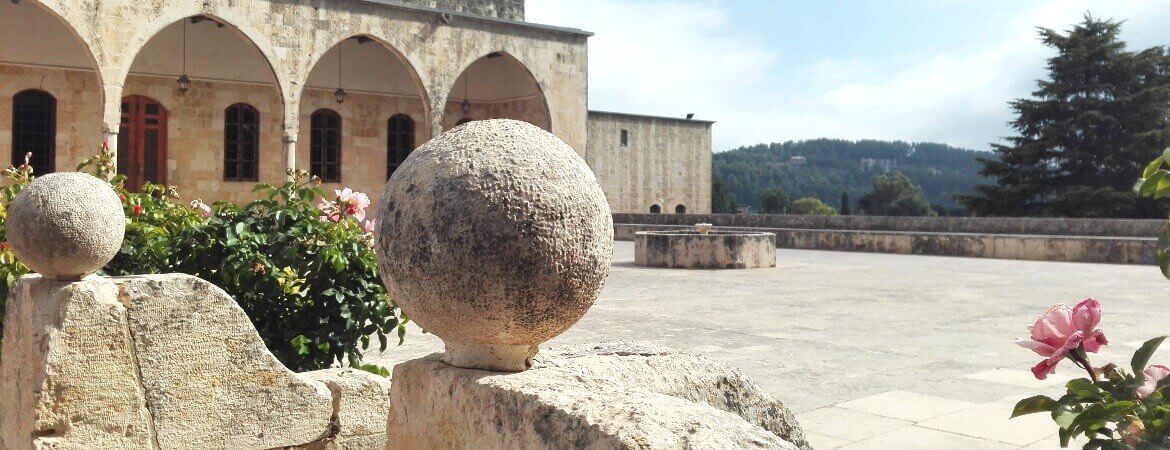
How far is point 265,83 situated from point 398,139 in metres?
3.71

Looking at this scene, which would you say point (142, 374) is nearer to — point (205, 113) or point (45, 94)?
point (45, 94)

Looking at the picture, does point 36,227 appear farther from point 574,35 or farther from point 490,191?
point 574,35

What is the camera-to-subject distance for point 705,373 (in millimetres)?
2816

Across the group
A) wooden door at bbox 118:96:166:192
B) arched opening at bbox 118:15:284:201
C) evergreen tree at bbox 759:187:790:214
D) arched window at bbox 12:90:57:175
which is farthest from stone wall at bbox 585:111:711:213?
evergreen tree at bbox 759:187:790:214

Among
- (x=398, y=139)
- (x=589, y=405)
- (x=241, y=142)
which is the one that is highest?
(x=398, y=139)

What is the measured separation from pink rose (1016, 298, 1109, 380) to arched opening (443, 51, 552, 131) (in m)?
22.6

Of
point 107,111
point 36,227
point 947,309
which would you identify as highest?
point 107,111

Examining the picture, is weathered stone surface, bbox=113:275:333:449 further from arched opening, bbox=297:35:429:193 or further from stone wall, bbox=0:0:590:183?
arched opening, bbox=297:35:429:193

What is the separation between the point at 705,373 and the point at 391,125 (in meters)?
22.9

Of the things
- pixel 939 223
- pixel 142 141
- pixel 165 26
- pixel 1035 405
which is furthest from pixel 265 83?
pixel 1035 405

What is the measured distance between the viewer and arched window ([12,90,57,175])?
1953 cm

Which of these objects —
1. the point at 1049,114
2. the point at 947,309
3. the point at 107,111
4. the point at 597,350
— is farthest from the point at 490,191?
the point at 1049,114

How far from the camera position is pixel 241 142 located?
22.4m

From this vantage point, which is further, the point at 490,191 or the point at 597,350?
the point at 597,350
